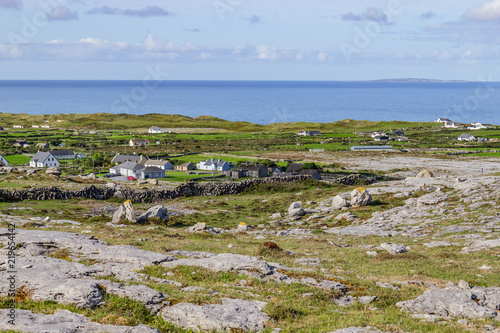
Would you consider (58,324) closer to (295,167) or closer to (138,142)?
(295,167)

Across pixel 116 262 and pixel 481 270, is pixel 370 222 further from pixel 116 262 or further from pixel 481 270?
pixel 116 262

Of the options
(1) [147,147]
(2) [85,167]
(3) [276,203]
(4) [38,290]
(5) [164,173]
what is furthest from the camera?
(1) [147,147]

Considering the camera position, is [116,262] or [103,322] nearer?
[103,322]

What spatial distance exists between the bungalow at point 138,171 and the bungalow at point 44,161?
Answer: 1897cm

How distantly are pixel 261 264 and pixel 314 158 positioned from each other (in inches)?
4430

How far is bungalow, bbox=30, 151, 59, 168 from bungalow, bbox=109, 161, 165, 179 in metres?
19.0

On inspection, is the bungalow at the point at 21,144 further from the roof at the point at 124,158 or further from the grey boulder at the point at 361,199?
the grey boulder at the point at 361,199

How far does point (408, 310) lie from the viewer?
1642 centimetres

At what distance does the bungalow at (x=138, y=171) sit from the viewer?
333 ft

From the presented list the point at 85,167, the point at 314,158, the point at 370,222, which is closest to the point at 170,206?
the point at 370,222

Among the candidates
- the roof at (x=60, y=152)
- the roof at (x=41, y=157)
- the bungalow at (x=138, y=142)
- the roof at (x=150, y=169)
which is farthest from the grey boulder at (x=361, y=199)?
the bungalow at (x=138, y=142)

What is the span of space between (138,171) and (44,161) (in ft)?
96.4

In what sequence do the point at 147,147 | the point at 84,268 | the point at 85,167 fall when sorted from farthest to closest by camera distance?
the point at 147,147 < the point at 85,167 < the point at 84,268

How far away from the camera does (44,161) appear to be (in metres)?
115
